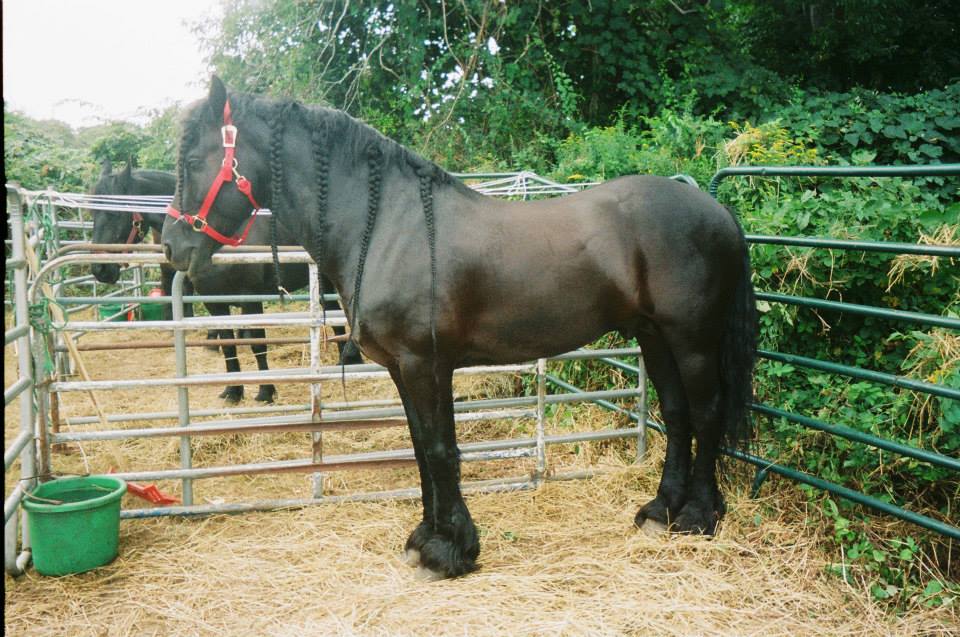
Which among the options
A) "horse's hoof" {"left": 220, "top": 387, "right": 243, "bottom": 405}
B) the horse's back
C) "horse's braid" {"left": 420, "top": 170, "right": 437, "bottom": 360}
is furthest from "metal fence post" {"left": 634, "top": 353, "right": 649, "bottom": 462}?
"horse's hoof" {"left": 220, "top": 387, "right": 243, "bottom": 405}

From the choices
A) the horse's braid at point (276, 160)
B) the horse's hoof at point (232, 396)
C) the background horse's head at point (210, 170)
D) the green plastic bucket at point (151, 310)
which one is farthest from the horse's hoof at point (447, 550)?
the green plastic bucket at point (151, 310)

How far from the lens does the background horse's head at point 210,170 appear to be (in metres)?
2.88

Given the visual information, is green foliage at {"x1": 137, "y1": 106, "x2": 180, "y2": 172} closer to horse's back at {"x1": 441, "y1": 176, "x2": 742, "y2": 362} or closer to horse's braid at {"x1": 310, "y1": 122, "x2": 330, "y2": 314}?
horse's braid at {"x1": 310, "y1": 122, "x2": 330, "y2": 314}

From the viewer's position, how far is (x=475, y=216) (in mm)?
3057

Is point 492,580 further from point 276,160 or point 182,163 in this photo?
point 182,163

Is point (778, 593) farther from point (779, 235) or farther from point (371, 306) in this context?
point (371, 306)

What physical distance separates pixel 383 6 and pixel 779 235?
7.44 m

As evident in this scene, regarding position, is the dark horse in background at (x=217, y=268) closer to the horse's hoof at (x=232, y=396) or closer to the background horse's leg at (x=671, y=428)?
the horse's hoof at (x=232, y=396)

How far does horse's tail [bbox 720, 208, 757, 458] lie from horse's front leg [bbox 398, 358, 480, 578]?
1.27m

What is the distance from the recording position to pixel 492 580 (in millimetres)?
2990

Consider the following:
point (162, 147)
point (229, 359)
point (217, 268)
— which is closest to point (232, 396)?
point (229, 359)

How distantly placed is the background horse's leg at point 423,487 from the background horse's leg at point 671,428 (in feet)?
3.38

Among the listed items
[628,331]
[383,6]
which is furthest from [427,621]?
[383,6]

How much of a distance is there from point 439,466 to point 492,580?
0.52 m
